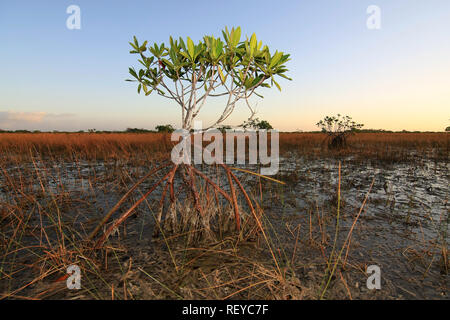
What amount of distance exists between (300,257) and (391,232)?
1668mm

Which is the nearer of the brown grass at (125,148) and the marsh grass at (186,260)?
the marsh grass at (186,260)

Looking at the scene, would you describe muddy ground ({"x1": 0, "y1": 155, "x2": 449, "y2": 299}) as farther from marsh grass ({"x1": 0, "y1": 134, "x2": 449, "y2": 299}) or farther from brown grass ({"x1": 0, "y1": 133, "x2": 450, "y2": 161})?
brown grass ({"x1": 0, "y1": 133, "x2": 450, "y2": 161})

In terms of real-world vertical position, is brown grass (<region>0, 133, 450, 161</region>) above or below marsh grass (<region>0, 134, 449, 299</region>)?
above

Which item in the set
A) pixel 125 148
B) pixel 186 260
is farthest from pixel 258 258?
pixel 125 148

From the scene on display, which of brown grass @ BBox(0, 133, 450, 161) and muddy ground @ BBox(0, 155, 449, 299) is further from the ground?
brown grass @ BBox(0, 133, 450, 161)

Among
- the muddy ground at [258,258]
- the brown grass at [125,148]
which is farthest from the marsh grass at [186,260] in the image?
the brown grass at [125,148]

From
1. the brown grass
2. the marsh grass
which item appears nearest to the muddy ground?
the marsh grass

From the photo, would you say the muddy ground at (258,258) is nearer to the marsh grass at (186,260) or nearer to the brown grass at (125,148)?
the marsh grass at (186,260)

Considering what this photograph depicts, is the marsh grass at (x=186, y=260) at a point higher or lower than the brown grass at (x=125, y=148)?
lower

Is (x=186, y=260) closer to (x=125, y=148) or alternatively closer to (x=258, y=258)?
(x=258, y=258)

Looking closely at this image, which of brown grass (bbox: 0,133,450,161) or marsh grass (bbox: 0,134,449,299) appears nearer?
marsh grass (bbox: 0,134,449,299)
